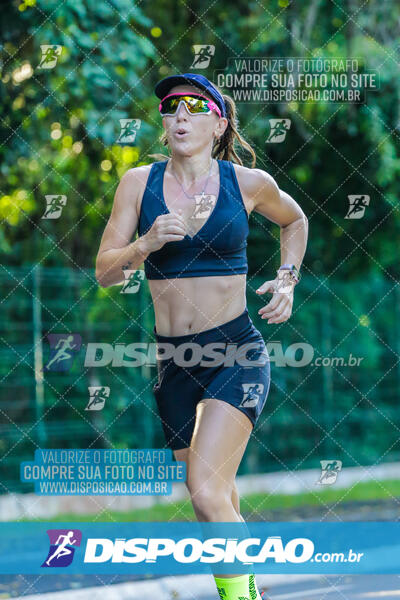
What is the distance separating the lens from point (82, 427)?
9.33 meters

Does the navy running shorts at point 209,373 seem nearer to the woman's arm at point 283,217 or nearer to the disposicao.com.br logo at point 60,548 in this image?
the woman's arm at point 283,217

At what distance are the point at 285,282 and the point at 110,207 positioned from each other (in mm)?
6047

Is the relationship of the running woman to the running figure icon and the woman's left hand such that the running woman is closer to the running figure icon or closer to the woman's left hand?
the woman's left hand

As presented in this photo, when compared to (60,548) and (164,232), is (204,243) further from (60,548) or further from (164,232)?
(60,548)

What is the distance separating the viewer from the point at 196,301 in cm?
427

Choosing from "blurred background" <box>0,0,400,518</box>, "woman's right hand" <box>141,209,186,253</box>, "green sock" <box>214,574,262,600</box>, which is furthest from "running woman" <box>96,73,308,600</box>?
"blurred background" <box>0,0,400,518</box>

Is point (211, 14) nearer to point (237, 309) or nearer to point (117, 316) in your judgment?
point (117, 316)

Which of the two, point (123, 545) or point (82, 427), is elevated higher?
point (82, 427)

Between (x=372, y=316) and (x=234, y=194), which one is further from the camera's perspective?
(x=372, y=316)

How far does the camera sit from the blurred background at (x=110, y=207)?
8.32m

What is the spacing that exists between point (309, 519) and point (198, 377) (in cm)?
511

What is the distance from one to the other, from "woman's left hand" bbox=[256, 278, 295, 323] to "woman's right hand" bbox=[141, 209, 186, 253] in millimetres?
478

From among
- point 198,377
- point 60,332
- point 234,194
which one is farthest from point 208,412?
point 60,332

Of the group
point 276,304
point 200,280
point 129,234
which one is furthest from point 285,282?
point 129,234
